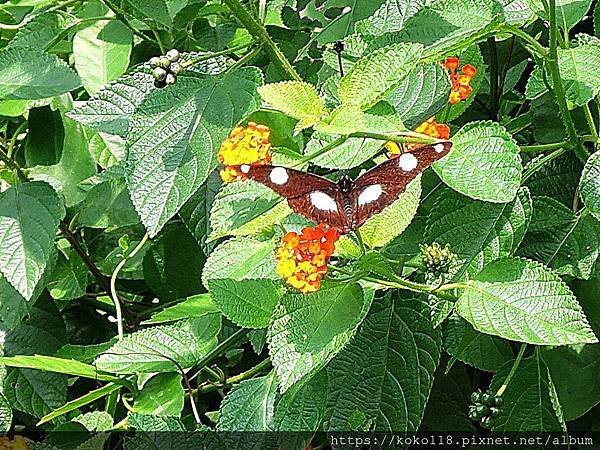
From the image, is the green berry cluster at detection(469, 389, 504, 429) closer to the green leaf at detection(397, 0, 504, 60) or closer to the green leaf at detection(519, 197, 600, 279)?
the green leaf at detection(519, 197, 600, 279)

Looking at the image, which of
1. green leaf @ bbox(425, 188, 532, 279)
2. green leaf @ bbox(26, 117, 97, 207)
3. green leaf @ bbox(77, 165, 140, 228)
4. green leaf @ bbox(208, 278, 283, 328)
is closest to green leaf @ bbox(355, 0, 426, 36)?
green leaf @ bbox(425, 188, 532, 279)

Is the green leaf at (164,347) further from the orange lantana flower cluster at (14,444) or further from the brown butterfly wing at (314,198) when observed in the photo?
the brown butterfly wing at (314,198)

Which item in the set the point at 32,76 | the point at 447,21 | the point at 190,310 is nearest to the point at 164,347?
the point at 190,310

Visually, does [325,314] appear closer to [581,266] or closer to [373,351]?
[373,351]

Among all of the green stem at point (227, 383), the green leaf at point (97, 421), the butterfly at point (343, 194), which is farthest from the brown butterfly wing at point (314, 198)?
the green leaf at point (97, 421)

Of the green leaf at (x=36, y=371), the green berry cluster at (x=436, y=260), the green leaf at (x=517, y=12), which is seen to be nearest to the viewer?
the green berry cluster at (x=436, y=260)

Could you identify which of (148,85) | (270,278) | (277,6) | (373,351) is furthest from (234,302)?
(277,6)

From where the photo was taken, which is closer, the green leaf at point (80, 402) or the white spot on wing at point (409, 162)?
the white spot on wing at point (409, 162)
